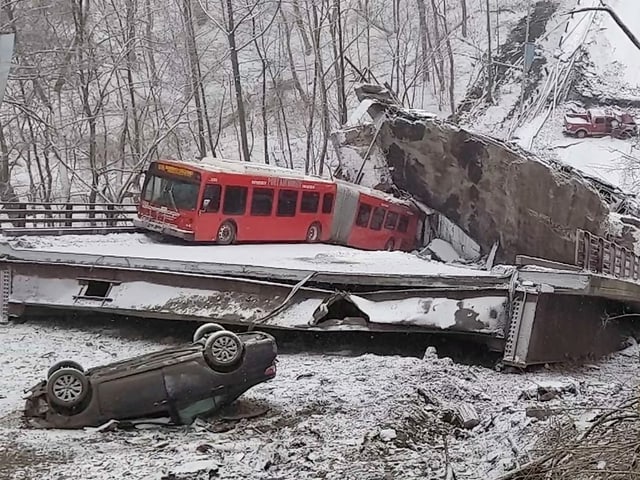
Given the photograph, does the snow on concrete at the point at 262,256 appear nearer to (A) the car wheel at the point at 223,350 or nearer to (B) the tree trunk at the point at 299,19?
(A) the car wheel at the point at 223,350

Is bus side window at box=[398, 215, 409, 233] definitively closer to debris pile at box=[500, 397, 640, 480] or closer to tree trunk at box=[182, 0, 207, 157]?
tree trunk at box=[182, 0, 207, 157]

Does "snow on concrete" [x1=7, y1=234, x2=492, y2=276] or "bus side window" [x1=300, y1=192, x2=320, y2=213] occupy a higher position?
"bus side window" [x1=300, y1=192, x2=320, y2=213]

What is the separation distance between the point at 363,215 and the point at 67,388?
44.1 ft

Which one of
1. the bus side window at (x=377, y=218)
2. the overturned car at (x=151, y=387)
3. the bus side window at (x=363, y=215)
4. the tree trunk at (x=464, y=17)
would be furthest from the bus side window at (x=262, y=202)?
the tree trunk at (x=464, y=17)

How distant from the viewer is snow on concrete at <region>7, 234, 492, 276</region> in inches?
386

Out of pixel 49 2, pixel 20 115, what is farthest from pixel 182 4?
pixel 20 115

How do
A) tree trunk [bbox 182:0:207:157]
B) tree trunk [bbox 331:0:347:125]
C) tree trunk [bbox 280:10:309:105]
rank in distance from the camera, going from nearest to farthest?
tree trunk [bbox 182:0:207:157]
tree trunk [bbox 331:0:347:125]
tree trunk [bbox 280:10:309:105]

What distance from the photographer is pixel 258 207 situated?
16.1 meters

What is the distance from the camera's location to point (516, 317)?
28.3 feet

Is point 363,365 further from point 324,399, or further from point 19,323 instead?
point 19,323

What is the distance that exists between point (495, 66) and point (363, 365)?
119ft

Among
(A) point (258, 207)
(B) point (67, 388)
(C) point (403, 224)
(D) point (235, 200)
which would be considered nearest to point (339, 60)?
(C) point (403, 224)

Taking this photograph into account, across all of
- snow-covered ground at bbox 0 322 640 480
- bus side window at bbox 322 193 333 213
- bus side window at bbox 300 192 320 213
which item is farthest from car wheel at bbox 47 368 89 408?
bus side window at bbox 322 193 333 213

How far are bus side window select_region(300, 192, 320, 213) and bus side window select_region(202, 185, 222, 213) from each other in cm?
257
